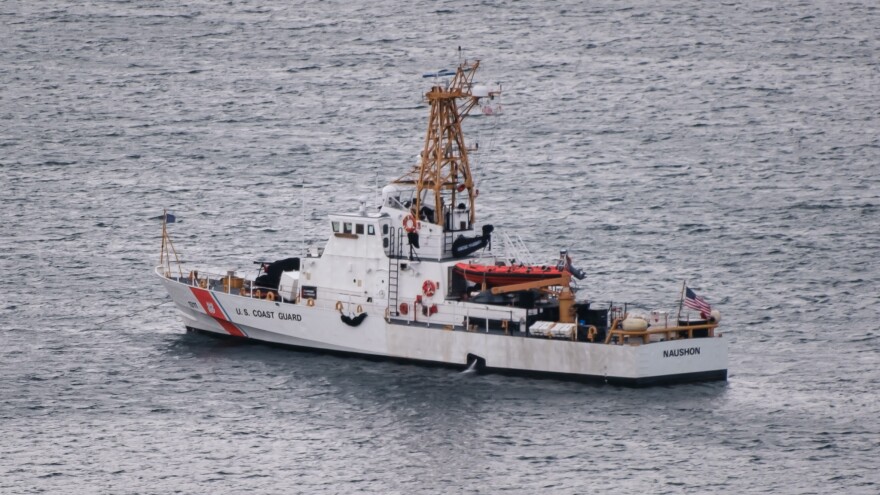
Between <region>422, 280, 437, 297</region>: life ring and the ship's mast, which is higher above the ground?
the ship's mast

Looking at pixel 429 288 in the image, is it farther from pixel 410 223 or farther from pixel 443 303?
pixel 410 223

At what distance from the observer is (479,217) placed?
415 feet

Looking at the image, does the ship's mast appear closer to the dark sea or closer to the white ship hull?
the white ship hull

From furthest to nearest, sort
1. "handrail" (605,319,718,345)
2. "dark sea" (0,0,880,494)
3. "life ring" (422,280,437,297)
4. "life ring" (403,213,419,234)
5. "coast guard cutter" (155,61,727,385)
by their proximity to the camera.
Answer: "life ring" (403,213,419,234) → "life ring" (422,280,437,297) → "coast guard cutter" (155,61,727,385) → "handrail" (605,319,718,345) → "dark sea" (0,0,880,494)

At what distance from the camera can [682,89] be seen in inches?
6299

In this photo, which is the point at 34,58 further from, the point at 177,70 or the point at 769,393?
the point at 769,393

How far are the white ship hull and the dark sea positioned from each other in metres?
1.13

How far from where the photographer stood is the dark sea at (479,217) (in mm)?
83562

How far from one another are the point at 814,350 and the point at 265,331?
28.0m

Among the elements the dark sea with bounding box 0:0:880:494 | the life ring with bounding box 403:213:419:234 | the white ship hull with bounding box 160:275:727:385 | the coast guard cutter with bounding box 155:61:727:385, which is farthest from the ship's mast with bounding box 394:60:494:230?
the dark sea with bounding box 0:0:880:494

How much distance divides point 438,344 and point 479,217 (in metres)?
31.6

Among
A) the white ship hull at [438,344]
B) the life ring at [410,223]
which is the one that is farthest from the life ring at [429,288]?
the life ring at [410,223]

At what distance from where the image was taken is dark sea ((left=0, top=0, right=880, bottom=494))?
274 feet

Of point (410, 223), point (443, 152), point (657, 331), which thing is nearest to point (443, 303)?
point (410, 223)
